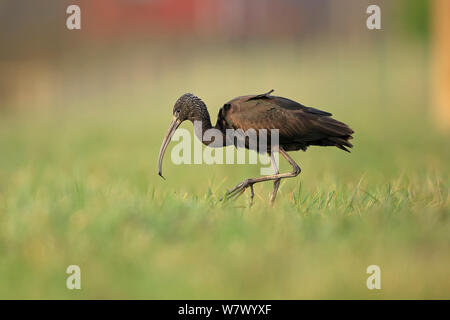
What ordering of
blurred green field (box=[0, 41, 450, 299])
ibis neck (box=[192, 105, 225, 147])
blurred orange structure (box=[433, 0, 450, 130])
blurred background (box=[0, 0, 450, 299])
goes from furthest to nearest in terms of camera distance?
1. blurred orange structure (box=[433, 0, 450, 130])
2. ibis neck (box=[192, 105, 225, 147])
3. blurred background (box=[0, 0, 450, 299])
4. blurred green field (box=[0, 41, 450, 299])

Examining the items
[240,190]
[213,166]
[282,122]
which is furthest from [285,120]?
[213,166]

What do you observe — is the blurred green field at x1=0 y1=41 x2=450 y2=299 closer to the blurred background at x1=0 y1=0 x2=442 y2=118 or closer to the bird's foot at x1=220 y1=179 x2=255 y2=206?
the bird's foot at x1=220 y1=179 x2=255 y2=206

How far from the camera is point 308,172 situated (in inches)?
404

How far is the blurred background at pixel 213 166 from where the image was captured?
477 centimetres

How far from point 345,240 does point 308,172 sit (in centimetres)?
517

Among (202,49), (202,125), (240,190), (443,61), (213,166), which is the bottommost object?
(213,166)

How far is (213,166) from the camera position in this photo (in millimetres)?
11648

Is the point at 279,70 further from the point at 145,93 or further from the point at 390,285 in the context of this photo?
the point at 390,285

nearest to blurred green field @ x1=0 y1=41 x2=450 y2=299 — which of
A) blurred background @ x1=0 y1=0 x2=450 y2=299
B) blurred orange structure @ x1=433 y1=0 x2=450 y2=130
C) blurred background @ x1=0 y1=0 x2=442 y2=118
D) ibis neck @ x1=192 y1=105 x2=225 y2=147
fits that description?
blurred background @ x1=0 y1=0 x2=450 y2=299

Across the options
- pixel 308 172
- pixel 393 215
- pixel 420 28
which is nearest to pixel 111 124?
pixel 308 172

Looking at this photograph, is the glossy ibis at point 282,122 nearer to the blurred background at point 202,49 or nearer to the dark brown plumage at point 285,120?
the dark brown plumage at point 285,120

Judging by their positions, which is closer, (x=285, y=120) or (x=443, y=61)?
(x=285, y=120)

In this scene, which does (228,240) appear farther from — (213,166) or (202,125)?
(213,166)

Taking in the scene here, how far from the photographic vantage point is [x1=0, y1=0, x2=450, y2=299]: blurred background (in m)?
4.77
